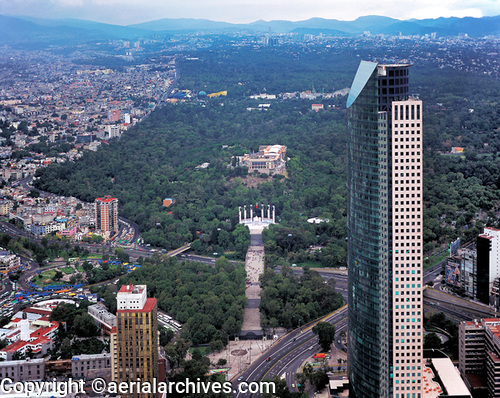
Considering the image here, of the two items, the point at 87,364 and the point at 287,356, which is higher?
the point at 87,364

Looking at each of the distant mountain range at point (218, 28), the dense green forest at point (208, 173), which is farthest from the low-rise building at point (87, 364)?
the distant mountain range at point (218, 28)

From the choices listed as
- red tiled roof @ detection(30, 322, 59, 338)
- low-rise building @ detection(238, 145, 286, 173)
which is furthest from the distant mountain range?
red tiled roof @ detection(30, 322, 59, 338)

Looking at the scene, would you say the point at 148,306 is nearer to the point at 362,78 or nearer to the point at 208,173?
the point at 362,78

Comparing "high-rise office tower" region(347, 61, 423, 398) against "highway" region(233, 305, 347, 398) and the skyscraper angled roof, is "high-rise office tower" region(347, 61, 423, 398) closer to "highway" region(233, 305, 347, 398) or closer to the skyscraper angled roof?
the skyscraper angled roof

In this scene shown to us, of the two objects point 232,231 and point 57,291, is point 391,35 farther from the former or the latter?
point 57,291

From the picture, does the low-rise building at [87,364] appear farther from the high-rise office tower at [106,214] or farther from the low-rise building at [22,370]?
the high-rise office tower at [106,214]

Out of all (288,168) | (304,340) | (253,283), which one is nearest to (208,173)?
(288,168)
